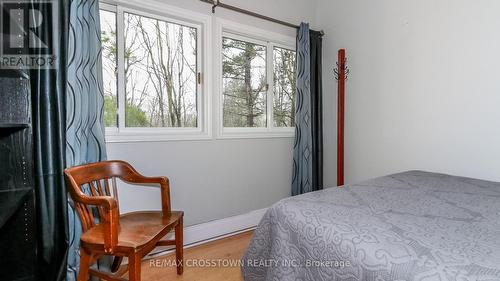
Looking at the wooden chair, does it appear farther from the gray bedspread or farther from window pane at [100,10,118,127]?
the gray bedspread

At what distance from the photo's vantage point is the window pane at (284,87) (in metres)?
2.88

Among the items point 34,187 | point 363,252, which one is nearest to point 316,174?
point 363,252

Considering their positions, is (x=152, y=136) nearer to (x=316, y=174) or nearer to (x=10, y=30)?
(x=10, y=30)

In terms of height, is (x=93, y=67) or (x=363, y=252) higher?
(x=93, y=67)

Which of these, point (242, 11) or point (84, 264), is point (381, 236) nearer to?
point (84, 264)

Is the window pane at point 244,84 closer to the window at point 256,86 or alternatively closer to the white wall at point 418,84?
the window at point 256,86

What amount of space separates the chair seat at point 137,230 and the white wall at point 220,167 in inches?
13.4

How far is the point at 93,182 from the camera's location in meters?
1.60

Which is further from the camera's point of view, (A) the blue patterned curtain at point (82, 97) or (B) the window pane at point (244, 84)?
(B) the window pane at point (244, 84)

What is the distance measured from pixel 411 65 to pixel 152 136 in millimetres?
2194

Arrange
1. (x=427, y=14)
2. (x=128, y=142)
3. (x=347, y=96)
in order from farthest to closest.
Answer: (x=347, y=96), (x=427, y=14), (x=128, y=142)

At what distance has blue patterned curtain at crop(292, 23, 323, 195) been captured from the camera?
108 inches

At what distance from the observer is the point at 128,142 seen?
193 cm

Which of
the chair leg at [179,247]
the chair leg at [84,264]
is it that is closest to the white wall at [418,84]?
the chair leg at [179,247]
